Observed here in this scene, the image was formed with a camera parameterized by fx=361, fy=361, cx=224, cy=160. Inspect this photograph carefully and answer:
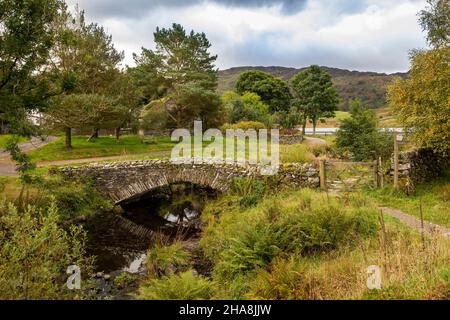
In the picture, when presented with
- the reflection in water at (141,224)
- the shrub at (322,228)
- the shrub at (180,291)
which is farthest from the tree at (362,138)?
the shrub at (180,291)

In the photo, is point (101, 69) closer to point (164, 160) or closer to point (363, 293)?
point (164, 160)

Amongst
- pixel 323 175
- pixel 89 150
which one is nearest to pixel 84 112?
pixel 89 150

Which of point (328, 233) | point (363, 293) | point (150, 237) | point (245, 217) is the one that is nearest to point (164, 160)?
point (150, 237)

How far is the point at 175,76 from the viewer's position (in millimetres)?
33500

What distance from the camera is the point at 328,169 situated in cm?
1459

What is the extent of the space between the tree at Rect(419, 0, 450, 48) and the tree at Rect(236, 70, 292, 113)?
41.3m

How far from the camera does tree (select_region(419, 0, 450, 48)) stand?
15.1 meters

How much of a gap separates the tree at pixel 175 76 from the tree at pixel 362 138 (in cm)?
1276

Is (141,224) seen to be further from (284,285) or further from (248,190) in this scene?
(284,285)

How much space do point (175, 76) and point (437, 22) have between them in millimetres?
22704

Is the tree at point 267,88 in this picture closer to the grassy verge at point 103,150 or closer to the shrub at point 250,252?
the grassy verge at point 103,150

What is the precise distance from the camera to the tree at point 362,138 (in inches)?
891

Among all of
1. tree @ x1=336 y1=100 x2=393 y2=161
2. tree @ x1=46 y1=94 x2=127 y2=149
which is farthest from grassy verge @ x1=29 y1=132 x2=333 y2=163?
tree @ x1=336 y1=100 x2=393 y2=161

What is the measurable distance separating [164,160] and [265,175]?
5.15 m
